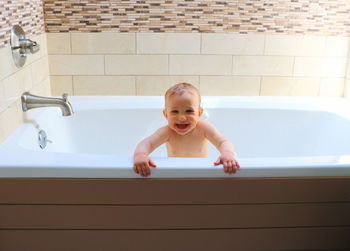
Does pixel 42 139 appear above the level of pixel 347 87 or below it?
below

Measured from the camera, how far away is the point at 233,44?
88.6 inches

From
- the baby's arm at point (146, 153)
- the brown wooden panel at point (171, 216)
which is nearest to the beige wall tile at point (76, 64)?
the baby's arm at point (146, 153)

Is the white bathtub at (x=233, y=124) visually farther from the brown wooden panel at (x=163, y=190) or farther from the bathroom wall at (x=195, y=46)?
the brown wooden panel at (x=163, y=190)

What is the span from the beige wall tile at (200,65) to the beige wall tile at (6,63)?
36.6 inches

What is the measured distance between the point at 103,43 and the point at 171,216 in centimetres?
125

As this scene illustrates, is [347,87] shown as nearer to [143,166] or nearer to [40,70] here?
[143,166]

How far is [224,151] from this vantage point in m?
1.41

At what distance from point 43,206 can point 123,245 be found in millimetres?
321

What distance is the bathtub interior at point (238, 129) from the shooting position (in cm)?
211

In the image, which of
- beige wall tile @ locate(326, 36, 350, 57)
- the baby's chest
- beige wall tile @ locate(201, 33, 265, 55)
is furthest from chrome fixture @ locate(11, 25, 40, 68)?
beige wall tile @ locate(326, 36, 350, 57)

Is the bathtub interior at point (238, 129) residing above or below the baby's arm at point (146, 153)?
below

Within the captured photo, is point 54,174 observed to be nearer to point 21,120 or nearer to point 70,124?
point 21,120

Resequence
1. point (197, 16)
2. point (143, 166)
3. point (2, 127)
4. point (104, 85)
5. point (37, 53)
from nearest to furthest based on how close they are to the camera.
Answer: point (143, 166), point (2, 127), point (37, 53), point (197, 16), point (104, 85)

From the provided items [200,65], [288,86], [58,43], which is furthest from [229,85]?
[58,43]
